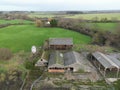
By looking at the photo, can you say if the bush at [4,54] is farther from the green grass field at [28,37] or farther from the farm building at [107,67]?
the farm building at [107,67]

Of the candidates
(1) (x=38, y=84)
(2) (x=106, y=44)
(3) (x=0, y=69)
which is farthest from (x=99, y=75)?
(2) (x=106, y=44)

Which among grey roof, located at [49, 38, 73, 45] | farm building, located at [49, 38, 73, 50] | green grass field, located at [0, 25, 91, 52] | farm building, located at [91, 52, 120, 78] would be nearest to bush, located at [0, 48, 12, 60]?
green grass field, located at [0, 25, 91, 52]

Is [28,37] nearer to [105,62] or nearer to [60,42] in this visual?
[60,42]

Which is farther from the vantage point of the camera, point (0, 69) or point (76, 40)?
point (76, 40)

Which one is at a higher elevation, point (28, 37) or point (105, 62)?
point (105, 62)

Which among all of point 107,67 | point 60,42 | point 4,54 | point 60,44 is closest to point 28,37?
point 60,42

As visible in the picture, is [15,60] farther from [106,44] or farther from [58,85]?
[106,44]

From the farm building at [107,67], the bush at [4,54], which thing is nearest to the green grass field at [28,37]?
the bush at [4,54]

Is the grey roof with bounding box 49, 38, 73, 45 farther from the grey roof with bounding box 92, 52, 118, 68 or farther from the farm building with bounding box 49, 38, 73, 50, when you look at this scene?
the grey roof with bounding box 92, 52, 118, 68

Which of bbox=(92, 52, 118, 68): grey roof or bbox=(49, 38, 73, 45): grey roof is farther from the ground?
bbox=(49, 38, 73, 45): grey roof
